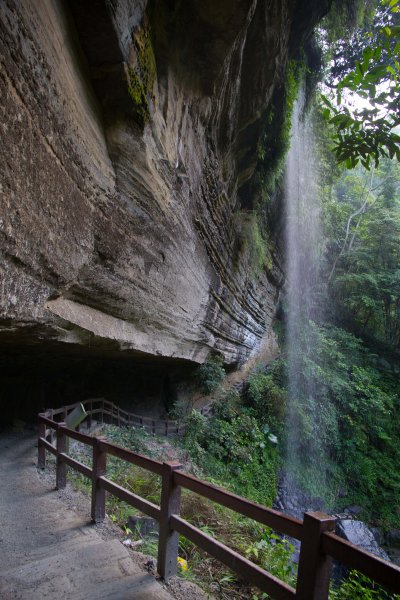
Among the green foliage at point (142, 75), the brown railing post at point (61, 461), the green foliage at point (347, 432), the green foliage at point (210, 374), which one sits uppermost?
the green foliage at point (142, 75)

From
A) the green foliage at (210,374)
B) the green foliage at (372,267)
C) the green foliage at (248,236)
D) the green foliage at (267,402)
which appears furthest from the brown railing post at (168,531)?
the green foliage at (372,267)

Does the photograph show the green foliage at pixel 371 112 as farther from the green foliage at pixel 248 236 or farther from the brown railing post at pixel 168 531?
the green foliage at pixel 248 236

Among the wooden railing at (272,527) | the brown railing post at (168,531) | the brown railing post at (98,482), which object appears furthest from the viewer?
the brown railing post at (98,482)

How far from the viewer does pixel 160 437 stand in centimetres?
1012

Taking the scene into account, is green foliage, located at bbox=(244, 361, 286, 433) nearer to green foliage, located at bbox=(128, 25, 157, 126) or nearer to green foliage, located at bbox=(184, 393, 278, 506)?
green foliage, located at bbox=(184, 393, 278, 506)

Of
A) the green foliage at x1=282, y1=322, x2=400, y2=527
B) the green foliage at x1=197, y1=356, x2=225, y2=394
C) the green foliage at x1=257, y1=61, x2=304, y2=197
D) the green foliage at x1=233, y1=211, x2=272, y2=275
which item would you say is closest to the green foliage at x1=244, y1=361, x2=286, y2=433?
the green foliage at x1=282, y1=322, x2=400, y2=527

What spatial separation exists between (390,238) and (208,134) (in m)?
16.1

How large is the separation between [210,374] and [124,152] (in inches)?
323

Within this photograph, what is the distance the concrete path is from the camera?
110 inches

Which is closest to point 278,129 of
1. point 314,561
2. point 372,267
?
point 314,561

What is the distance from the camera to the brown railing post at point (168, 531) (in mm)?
3029

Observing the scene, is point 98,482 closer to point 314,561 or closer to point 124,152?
point 314,561

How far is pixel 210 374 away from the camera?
11688mm

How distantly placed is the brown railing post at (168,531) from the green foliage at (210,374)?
8.55m
